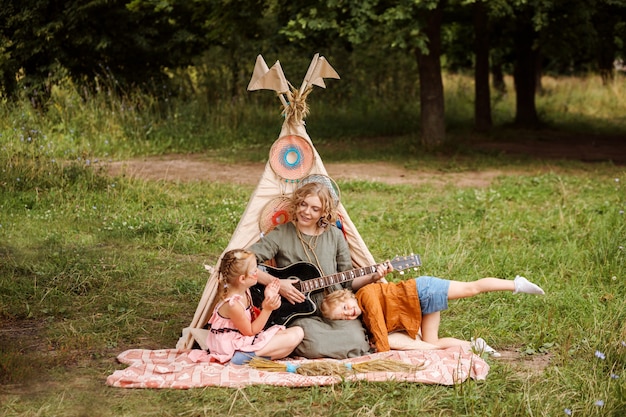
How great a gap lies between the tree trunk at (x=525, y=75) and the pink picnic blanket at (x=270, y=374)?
42.2 feet

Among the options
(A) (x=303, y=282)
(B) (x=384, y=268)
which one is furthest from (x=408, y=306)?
(A) (x=303, y=282)

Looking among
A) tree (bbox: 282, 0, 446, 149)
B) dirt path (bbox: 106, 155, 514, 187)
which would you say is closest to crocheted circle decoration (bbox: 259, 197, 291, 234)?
dirt path (bbox: 106, 155, 514, 187)

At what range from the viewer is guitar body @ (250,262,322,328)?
486 cm

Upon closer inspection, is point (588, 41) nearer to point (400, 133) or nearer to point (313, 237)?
point (400, 133)

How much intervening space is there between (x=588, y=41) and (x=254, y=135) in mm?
5718

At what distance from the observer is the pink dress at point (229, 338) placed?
15.1 ft

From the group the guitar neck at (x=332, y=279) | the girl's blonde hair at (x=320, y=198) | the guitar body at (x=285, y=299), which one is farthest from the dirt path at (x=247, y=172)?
the guitar neck at (x=332, y=279)

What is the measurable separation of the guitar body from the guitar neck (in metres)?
0.04

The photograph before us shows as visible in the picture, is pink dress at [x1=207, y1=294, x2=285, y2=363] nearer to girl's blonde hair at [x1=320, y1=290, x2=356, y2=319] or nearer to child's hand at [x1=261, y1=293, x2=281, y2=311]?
child's hand at [x1=261, y1=293, x2=281, y2=311]

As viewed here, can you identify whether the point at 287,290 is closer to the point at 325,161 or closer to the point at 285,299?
the point at 285,299

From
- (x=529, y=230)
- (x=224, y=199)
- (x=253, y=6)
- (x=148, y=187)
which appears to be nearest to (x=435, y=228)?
(x=529, y=230)

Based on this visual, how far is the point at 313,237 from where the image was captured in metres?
5.14

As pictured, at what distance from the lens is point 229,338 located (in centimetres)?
466

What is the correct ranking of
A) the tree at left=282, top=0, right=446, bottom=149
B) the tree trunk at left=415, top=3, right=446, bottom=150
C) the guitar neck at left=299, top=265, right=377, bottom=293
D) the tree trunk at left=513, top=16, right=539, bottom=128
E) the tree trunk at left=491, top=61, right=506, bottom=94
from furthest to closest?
the tree trunk at left=491, top=61, right=506, bottom=94 < the tree trunk at left=513, top=16, right=539, bottom=128 < the tree trunk at left=415, top=3, right=446, bottom=150 < the tree at left=282, top=0, right=446, bottom=149 < the guitar neck at left=299, top=265, right=377, bottom=293
